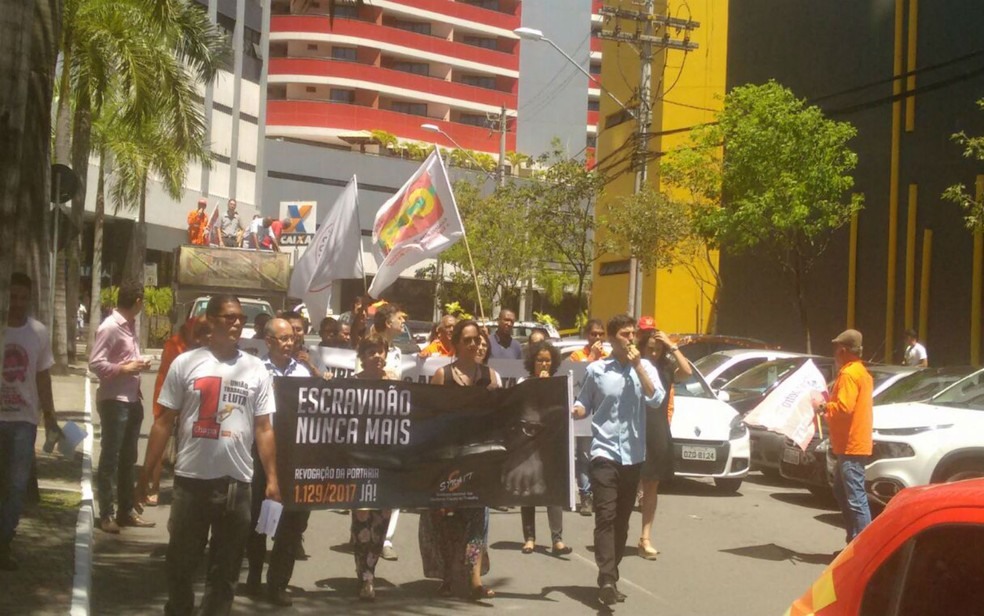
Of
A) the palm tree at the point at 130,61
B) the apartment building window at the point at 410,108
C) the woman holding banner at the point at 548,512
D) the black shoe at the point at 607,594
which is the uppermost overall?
the apartment building window at the point at 410,108

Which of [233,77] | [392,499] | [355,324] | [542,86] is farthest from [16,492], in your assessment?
[542,86]

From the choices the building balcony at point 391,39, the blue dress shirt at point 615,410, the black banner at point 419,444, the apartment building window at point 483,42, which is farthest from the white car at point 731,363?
the apartment building window at point 483,42

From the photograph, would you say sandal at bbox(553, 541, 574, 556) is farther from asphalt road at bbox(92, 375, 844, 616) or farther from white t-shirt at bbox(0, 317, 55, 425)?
white t-shirt at bbox(0, 317, 55, 425)

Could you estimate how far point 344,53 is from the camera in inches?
2682

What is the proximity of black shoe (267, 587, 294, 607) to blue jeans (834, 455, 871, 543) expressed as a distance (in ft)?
14.0

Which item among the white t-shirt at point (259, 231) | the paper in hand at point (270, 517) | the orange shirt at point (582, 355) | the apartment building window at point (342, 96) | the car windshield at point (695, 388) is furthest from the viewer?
the apartment building window at point (342, 96)

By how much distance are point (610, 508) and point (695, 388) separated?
6.92m

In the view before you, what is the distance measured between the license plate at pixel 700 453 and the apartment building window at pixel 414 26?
5892 centimetres

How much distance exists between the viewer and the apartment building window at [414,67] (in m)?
70.5

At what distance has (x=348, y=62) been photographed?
6731 cm

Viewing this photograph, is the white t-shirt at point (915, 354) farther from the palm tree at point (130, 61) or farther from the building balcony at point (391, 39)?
the building balcony at point (391, 39)

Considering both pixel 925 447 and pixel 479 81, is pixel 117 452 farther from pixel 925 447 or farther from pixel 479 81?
pixel 479 81

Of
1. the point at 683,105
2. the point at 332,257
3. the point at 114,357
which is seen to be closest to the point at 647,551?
the point at 114,357

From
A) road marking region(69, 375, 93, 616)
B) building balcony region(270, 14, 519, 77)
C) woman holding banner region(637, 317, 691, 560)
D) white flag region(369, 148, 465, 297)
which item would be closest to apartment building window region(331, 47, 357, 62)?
building balcony region(270, 14, 519, 77)
